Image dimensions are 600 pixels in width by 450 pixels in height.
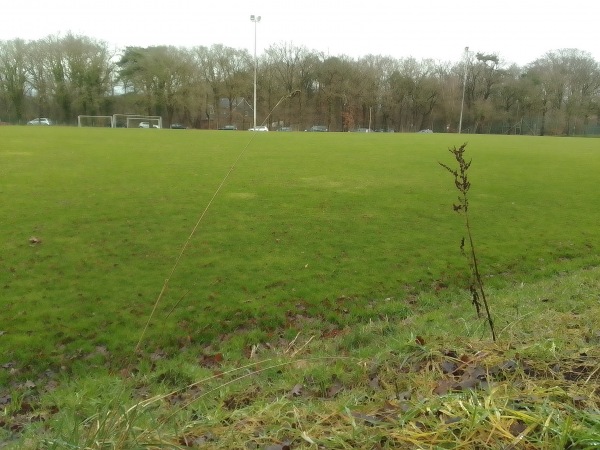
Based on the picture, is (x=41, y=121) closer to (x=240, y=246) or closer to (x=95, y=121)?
(x=95, y=121)

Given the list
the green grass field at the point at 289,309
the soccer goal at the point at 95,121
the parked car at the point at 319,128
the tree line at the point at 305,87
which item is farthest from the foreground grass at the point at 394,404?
the parked car at the point at 319,128

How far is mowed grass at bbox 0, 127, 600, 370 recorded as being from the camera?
7426 mm

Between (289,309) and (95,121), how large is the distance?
65.7 meters

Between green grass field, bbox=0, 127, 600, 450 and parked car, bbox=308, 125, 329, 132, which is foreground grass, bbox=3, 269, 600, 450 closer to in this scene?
green grass field, bbox=0, 127, 600, 450

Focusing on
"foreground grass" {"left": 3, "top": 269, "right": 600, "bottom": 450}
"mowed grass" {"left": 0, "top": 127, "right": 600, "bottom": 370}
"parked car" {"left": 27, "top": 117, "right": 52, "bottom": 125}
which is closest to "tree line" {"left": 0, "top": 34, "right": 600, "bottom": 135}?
"parked car" {"left": 27, "top": 117, "right": 52, "bottom": 125}

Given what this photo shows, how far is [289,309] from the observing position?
8078 millimetres

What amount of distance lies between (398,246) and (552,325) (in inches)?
262

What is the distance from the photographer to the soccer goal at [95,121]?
6438 centimetres

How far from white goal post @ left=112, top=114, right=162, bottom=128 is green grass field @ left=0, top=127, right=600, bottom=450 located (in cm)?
4382

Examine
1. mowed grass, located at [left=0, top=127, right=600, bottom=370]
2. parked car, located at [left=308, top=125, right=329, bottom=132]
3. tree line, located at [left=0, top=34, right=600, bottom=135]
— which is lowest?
mowed grass, located at [left=0, top=127, right=600, bottom=370]

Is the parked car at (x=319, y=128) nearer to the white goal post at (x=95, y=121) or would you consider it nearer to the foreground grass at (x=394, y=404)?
the white goal post at (x=95, y=121)

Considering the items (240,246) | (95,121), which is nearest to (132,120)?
(95,121)

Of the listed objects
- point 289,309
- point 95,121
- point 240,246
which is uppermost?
point 95,121

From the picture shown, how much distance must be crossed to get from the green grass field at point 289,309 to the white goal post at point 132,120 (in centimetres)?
4382
